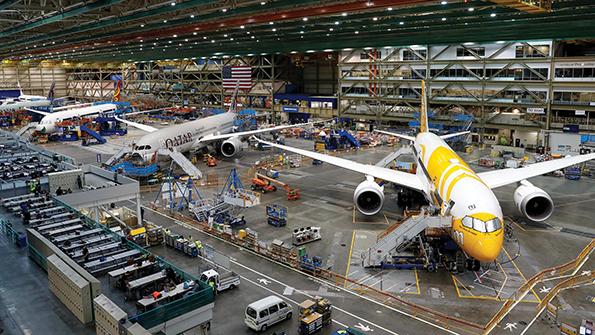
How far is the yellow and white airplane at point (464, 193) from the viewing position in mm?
24547

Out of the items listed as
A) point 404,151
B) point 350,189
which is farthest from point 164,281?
point 404,151

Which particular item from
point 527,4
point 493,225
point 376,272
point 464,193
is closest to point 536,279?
→ point 493,225

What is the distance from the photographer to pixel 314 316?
70.6 ft

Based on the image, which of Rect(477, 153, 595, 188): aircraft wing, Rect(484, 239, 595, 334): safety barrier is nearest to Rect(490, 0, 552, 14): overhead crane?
Rect(477, 153, 595, 188): aircraft wing

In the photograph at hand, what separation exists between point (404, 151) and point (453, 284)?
76.9 ft

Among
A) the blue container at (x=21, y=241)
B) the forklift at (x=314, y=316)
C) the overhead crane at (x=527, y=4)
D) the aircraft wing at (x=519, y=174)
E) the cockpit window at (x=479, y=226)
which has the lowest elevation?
the forklift at (x=314, y=316)

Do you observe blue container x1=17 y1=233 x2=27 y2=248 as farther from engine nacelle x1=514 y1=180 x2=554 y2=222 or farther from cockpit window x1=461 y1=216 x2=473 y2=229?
engine nacelle x1=514 y1=180 x2=554 y2=222

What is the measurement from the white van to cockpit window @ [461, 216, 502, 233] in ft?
34.7

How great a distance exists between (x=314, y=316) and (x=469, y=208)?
1049cm

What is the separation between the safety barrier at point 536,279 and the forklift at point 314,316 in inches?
288

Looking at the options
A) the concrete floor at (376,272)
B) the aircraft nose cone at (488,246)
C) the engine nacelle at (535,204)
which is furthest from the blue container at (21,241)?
the engine nacelle at (535,204)

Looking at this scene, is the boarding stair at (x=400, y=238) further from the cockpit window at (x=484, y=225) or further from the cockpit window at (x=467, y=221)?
the cockpit window at (x=484, y=225)

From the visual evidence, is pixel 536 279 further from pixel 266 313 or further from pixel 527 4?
pixel 527 4

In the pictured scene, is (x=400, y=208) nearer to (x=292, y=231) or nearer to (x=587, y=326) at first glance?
(x=292, y=231)
